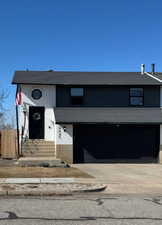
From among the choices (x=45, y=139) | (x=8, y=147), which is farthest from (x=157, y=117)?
(x=8, y=147)

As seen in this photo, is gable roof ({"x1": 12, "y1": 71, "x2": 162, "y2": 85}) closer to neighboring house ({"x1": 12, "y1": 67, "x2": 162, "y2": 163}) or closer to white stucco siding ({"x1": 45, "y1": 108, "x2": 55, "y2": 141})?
neighboring house ({"x1": 12, "y1": 67, "x2": 162, "y2": 163})

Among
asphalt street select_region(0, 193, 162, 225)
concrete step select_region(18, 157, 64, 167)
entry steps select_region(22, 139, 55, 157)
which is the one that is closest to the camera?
asphalt street select_region(0, 193, 162, 225)

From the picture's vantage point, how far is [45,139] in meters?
22.8

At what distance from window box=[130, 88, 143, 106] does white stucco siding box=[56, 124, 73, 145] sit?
17.4 feet

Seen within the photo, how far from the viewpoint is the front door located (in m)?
22.9

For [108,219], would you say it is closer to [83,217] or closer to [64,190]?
A: [83,217]

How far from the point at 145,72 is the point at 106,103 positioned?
18.3ft

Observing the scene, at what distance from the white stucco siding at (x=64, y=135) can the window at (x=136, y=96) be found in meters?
5.30

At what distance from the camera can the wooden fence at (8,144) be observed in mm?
21922

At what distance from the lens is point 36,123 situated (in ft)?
75.6

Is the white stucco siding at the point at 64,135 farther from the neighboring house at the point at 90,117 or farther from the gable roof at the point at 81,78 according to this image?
the gable roof at the point at 81,78

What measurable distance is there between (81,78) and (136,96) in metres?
4.14

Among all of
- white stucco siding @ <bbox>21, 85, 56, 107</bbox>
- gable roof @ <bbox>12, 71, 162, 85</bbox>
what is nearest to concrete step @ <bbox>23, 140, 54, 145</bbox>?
white stucco siding @ <bbox>21, 85, 56, 107</bbox>

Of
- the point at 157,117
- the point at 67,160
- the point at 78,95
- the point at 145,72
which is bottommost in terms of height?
the point at 67,160
